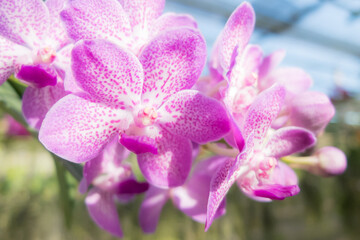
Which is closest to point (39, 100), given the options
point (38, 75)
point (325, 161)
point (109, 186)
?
point (38, 75)

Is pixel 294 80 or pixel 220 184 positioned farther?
pixel 294 80

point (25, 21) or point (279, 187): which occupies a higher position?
point (25, 21)

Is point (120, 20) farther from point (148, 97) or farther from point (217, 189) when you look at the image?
point (217, 189)

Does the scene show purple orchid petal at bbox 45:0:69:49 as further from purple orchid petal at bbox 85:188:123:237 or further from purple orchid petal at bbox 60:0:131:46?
purple orchid petal at bbox 85:188:123:237

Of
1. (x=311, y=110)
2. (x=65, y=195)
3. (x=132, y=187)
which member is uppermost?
(x=311, y=110)

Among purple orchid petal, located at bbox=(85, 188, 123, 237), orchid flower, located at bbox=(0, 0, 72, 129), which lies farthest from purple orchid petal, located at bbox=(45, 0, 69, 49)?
purple orchid petal, located at bbox=(85, 188, 123, 237)

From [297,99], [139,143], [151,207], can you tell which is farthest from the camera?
[151,207]
